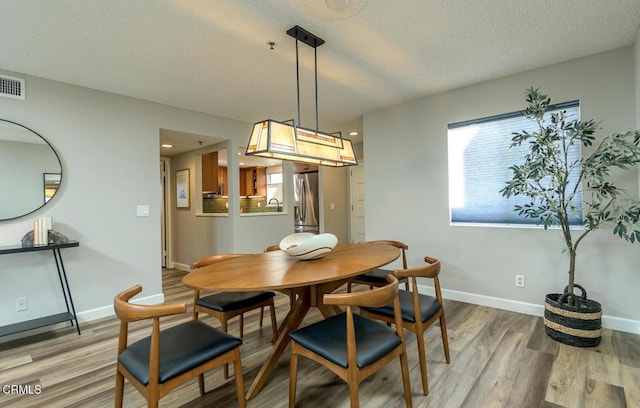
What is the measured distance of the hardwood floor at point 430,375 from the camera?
1.79m

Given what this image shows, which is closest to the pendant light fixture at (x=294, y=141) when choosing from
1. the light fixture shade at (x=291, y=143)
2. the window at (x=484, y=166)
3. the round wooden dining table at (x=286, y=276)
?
the light fixture shade at (x=291, y=143)

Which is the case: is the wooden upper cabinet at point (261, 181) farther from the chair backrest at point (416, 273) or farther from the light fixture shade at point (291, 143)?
the chair backrest at point (416, 273)

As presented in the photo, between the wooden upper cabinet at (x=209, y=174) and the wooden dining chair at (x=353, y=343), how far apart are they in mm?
3981

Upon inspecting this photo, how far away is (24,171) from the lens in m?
2.80

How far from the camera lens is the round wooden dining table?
1581mm

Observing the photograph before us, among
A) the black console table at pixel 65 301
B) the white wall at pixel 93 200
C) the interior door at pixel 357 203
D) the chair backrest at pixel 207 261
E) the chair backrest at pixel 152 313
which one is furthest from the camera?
the interior door at pixel 357 203

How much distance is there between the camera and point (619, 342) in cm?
241

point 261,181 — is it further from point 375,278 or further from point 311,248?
point 311,248

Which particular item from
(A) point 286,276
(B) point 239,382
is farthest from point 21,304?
(A) point 286,276

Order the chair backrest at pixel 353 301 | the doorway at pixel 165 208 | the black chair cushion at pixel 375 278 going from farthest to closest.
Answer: the doorway at pixel 165 208
the black chair cushion at pixel 375 278
the chair backrest at pixel 353 301

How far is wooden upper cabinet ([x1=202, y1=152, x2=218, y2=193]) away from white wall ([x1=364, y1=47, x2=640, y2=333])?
102 inches

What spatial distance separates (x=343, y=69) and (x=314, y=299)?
2.10 m

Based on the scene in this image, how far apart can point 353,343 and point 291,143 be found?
143 cm

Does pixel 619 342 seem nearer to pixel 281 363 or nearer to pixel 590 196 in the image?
pixel 590 196
